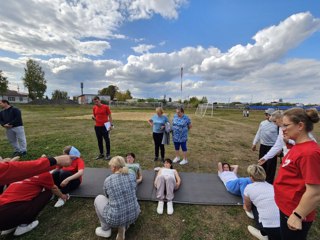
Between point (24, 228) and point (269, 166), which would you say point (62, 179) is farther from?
point (269, 166)

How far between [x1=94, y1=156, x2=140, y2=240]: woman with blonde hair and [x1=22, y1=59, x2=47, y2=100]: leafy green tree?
2111 inches

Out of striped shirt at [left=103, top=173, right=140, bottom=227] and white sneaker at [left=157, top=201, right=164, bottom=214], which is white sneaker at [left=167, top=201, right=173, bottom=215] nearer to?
white sneaker at [left=157, top=201, right=164, bottom=214]

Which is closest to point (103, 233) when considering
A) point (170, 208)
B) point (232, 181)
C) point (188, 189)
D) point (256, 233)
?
point (170, 208)

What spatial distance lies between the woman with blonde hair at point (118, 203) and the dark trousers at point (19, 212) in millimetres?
945

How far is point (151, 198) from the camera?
356 cm

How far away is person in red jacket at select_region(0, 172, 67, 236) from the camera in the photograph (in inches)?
95.3

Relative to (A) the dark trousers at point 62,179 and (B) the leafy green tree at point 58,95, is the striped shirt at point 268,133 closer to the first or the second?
A: (A) the dark trousers at point 62,179

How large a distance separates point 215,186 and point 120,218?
2.45 metres

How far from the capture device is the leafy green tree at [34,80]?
4447cm

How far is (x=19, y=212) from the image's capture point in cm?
250

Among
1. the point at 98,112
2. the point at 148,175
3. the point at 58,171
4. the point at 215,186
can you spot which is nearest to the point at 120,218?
the point at 58,171

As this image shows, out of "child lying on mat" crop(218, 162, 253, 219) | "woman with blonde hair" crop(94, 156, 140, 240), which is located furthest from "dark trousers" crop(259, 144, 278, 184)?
"woman with blonde hair" crop(94, 156, 140, 240)

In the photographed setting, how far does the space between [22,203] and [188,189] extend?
9.67 feet

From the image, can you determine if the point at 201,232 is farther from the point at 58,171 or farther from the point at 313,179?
the point at 58,171
